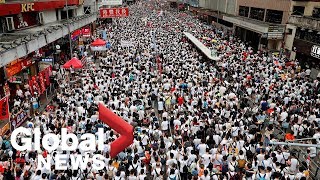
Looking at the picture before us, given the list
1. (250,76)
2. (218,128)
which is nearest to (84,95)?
(218,128)

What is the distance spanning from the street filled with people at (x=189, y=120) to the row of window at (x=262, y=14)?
11.0m

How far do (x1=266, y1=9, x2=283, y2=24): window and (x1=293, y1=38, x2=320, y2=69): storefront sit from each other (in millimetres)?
5005

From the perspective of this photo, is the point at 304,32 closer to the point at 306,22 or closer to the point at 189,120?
the point at 306,22

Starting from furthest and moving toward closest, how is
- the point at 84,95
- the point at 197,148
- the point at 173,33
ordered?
the point at 173,33, the point at 84,95, the point at 197,148

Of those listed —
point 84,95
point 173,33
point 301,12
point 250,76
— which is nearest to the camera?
point 84,95

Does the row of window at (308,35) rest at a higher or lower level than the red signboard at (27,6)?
lower

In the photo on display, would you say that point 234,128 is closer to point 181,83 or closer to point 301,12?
point 181,83

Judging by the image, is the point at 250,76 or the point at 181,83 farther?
the point at 250,76

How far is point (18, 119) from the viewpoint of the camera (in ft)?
46.4

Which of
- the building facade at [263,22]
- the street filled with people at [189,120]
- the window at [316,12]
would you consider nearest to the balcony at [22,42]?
the street filled with people at [189,120]

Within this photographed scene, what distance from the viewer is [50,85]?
1967 centimetres

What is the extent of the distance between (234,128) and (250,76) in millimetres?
8131

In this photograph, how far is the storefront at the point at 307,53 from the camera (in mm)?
23719

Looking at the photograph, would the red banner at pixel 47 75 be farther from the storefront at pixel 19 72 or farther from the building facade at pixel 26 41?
the storefront at pixel 19 72
